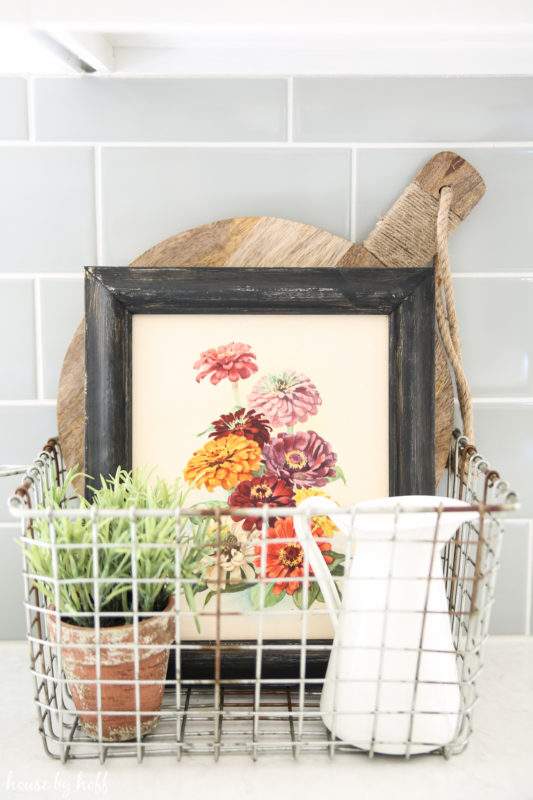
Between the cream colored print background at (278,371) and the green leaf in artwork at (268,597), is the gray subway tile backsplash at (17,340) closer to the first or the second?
the cream colored print background at (278,371)

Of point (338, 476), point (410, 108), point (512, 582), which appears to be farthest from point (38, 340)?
→ point (512, 582)

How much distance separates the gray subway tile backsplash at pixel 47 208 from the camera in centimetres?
69

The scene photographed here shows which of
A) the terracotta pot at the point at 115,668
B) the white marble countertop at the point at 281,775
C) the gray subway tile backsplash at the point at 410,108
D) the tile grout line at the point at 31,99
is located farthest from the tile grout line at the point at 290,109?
the white marble countertop at the point at 281,775

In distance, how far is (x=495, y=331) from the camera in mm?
710

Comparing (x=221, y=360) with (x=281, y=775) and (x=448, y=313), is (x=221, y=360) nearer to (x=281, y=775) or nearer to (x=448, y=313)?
(x=448, y=313)

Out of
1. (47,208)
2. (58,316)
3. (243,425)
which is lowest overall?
(243,425)

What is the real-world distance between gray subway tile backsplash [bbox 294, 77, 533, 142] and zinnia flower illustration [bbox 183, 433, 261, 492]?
34 centimetres

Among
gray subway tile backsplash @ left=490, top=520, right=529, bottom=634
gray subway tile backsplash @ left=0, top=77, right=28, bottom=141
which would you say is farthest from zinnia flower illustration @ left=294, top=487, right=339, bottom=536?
gray subway tile backsplash @ left=0, top=77, right=28, bottom=141

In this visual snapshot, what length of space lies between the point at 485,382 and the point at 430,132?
0.28 m

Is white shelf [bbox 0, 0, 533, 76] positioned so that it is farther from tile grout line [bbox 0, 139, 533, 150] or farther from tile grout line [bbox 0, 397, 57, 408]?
tile grout line [bbox 0, 397, 57, 408]

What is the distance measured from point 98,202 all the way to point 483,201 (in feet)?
1.37

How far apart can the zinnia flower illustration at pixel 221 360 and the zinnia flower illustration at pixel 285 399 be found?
3cm

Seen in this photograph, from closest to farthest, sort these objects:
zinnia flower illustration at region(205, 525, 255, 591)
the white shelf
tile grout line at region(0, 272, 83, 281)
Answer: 1. the white shelf
2. zinnia flower illustration at region(205, 525, 255, 591)
3. tile grout line at region(0, 272, 83, 281)

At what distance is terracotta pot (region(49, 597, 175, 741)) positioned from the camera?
1.57 feet
